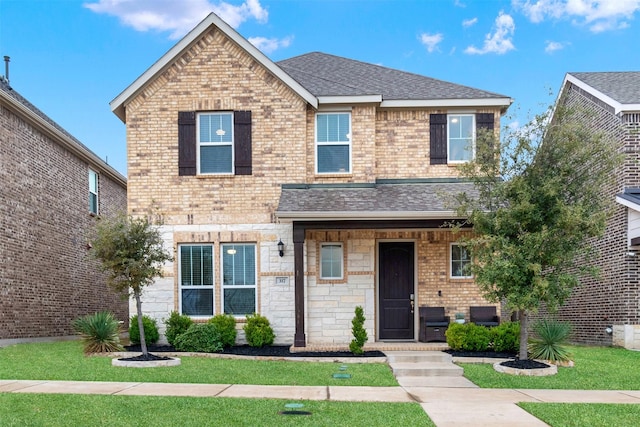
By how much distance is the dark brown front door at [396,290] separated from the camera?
40.6ft

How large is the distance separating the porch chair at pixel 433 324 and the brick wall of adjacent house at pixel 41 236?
7.69 meters

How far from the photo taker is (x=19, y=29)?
57.8ft

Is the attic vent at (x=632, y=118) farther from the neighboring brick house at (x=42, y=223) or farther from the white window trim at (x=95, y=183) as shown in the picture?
the white window trim at (x=95, y=183)

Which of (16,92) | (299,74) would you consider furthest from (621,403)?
(16,92)

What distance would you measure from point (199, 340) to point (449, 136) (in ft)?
25.3

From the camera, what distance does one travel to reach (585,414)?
6.08 metres

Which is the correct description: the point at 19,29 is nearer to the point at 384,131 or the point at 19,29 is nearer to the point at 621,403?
the point at 384,131

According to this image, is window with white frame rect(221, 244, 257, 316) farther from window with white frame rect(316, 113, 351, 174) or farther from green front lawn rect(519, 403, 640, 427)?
green front lawn rect(519, 403, 640, 427)

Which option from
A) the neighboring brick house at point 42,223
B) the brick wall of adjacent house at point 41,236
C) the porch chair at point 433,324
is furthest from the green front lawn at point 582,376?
the neighboring brick house at point 42,223

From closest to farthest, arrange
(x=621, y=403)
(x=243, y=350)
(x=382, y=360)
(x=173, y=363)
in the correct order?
(x=621, y=403)
(x=173, y=363)
(x=382, y=360)
(x=243, y=350)

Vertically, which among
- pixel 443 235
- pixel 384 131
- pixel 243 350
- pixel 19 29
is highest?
pixel 19 29

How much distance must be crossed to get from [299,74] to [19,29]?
35.0ft

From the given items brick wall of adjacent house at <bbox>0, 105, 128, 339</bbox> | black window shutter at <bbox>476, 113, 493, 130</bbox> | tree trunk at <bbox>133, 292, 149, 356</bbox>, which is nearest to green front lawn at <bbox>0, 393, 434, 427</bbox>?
tree trunk at <bbox>133, 292, 149, 356</bbox>

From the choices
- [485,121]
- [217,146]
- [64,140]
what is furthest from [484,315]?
[64,140]
